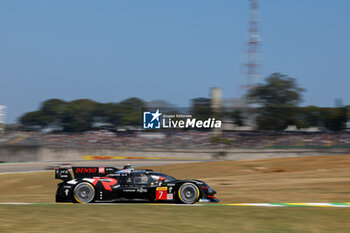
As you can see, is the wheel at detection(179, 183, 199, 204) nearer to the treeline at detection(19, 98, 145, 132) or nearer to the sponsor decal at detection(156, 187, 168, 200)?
the sponsor decal at detection(156, 187, 168, 200)

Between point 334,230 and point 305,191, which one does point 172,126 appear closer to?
point 305,191

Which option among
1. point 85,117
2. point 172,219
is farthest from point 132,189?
point 85,117

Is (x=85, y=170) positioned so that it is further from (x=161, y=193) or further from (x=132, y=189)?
(x=161, y=193)

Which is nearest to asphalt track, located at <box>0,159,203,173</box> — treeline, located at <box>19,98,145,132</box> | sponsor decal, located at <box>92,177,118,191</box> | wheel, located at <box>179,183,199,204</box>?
treeline, located at <box>19,98,145,132</box>

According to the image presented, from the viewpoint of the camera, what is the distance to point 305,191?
1595 cm

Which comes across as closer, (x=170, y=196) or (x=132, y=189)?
(x=170, y=196)

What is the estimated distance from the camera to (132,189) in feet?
39.8

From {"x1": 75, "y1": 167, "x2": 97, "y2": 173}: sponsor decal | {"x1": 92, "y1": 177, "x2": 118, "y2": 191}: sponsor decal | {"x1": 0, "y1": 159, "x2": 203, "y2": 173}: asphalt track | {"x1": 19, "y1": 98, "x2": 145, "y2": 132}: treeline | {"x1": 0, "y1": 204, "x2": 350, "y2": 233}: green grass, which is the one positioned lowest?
{"x1": 0, "y1": 159, "x2": 203, "y2": 173}: asphalt track

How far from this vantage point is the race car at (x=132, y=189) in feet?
38.7

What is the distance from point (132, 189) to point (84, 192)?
1.34m

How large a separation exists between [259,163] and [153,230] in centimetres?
2136

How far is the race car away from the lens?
38.7 ft

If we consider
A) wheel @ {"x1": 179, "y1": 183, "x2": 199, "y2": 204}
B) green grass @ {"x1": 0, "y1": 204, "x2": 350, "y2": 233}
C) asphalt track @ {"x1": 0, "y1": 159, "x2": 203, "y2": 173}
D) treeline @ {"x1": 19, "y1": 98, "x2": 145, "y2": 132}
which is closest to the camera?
green grass @ {"x1": 0, "y1": 204, "x2": 350, "y2": 233}

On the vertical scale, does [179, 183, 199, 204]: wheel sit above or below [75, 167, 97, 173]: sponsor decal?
below
